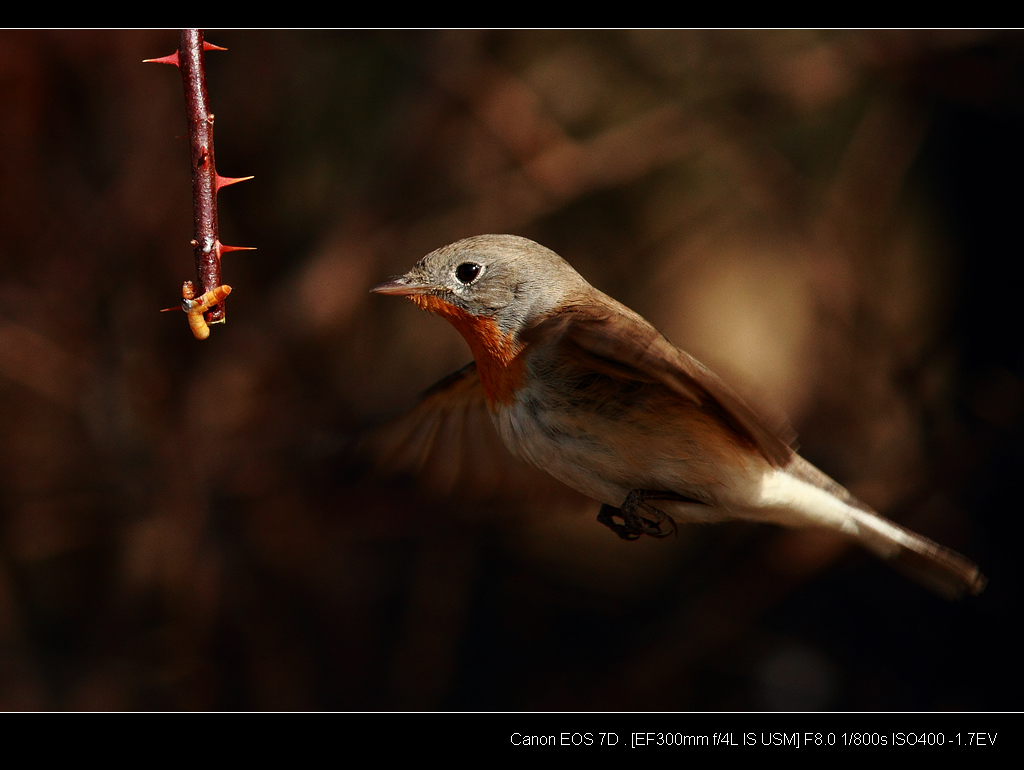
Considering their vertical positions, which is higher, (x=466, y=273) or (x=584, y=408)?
(x=466, y=273)

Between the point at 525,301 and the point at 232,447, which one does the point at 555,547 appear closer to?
the point at 232,447

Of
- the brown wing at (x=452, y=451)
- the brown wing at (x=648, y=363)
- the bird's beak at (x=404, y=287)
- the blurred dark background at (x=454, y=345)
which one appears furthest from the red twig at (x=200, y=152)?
the blurred dark background at (x=454, y=345)

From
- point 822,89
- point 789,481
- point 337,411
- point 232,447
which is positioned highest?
point 822,89

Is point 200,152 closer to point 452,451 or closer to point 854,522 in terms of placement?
point 452,451

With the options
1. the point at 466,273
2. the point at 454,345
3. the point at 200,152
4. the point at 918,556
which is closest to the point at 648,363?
the point at 466,273

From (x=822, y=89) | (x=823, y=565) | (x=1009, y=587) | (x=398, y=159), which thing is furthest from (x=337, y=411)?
(x=1009, y=587)

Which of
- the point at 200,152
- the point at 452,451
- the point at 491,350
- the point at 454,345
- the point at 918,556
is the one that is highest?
the point at 454,345
